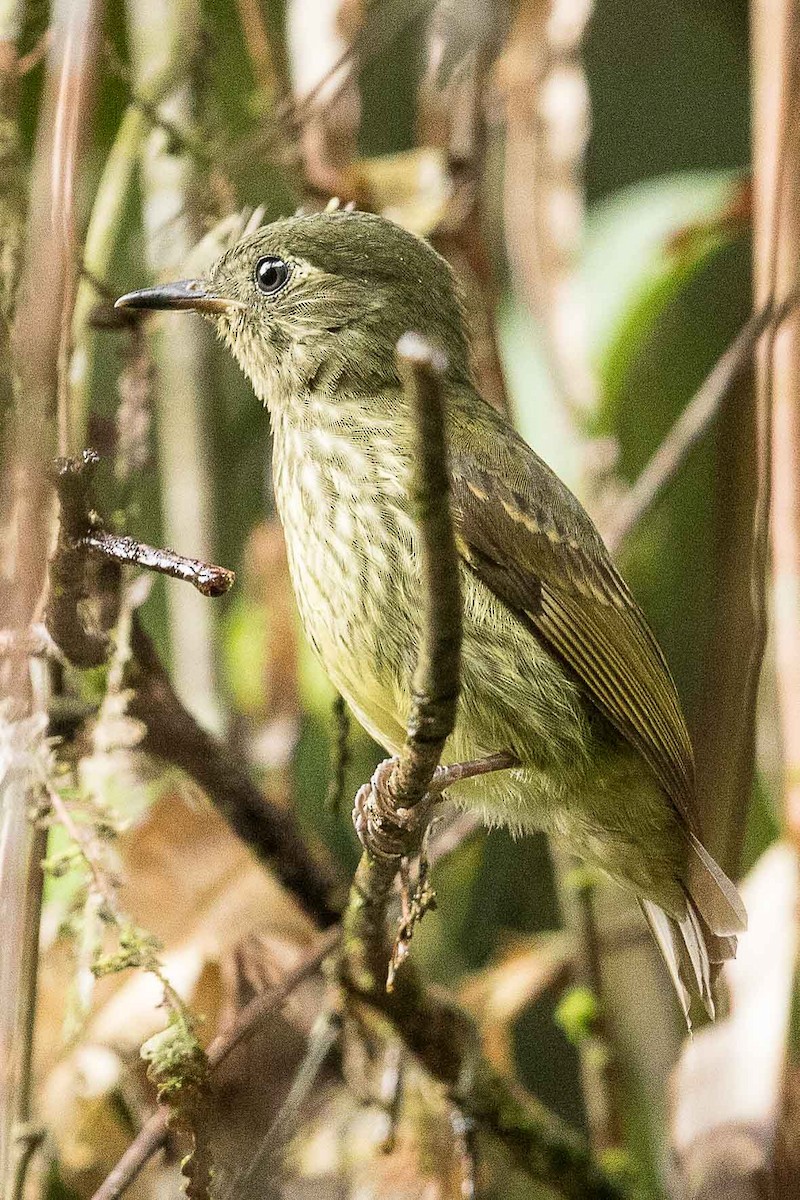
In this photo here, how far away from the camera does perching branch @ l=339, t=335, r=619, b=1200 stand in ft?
4.26

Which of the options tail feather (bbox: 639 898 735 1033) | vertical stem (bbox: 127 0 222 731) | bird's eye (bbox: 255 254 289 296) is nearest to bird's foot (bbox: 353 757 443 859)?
tail feather (bbox: 639 898 735 1033)

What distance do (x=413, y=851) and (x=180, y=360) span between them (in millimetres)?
1922

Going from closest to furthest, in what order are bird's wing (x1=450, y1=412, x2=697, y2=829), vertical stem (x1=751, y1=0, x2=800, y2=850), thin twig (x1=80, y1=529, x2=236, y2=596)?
thin twig (x1=80, y1=529, x2=236, y2=596) → bird's wing (x1=450, y1=412, x2=697, y2=829) → vertical stem (x1=751, y1=0, x2=800, y2=850)

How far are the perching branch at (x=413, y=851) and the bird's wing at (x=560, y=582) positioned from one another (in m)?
0.24

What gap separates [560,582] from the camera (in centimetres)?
248

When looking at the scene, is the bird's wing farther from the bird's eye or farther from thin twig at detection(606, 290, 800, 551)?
thin twig at detection(606, 290, 800, 551)

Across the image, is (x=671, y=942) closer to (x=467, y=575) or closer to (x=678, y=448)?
(x=467, y=575)

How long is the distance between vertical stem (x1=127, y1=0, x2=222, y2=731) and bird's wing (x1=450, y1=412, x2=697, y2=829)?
0.89 metres

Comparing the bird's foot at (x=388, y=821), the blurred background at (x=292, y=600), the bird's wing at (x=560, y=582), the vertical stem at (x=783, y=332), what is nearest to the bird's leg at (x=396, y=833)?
the bird's foot at (x=388, y=821)

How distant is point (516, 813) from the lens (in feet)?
8.24

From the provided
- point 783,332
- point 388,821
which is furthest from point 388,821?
point 783,332

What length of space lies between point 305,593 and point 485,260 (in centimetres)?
130

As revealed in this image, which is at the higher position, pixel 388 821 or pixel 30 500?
pixel 30 500

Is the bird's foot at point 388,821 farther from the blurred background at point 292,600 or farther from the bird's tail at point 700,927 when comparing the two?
the bird's tail at point 700,927
